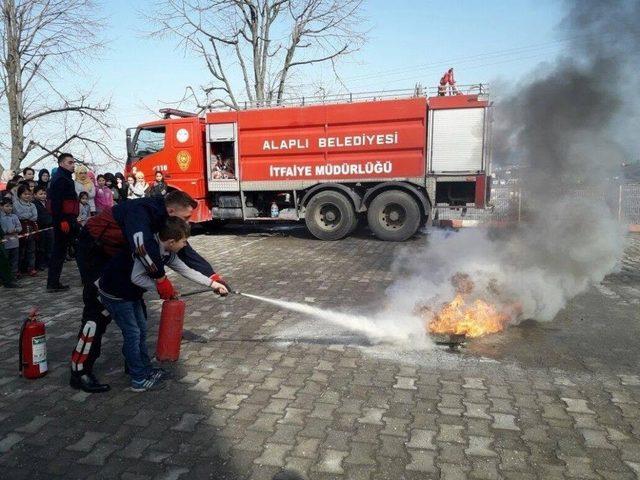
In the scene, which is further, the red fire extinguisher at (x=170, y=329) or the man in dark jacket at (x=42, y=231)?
the man in dark jacket at (x=42, y=231)

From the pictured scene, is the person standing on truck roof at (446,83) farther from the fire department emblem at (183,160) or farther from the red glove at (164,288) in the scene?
the red glove at (164,288)

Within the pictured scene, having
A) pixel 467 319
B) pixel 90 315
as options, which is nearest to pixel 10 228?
pixel 90 315

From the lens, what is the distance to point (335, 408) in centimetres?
344

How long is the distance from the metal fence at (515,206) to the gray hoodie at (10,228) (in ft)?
25.9

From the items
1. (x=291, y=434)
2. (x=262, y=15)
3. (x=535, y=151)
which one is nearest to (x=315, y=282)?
(x=535, y=151)

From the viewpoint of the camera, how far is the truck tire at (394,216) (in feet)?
35.0

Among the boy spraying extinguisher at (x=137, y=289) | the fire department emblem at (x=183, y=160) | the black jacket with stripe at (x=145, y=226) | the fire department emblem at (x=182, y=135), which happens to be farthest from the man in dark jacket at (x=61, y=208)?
the fire department emblem at (x=182, y=135)

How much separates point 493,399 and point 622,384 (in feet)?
3.79

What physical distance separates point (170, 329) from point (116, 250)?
76cm

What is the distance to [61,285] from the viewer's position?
7.02m

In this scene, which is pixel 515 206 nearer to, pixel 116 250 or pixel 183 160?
pixel 116 250

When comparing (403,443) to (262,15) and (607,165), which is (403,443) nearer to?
(607,165)

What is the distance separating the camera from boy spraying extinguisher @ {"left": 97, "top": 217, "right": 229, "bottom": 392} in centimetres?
346

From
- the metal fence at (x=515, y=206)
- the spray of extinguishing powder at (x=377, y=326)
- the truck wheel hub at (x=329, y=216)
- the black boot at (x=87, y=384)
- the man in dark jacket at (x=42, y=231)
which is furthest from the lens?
the truck wheel hub at (x=329, y=216)
